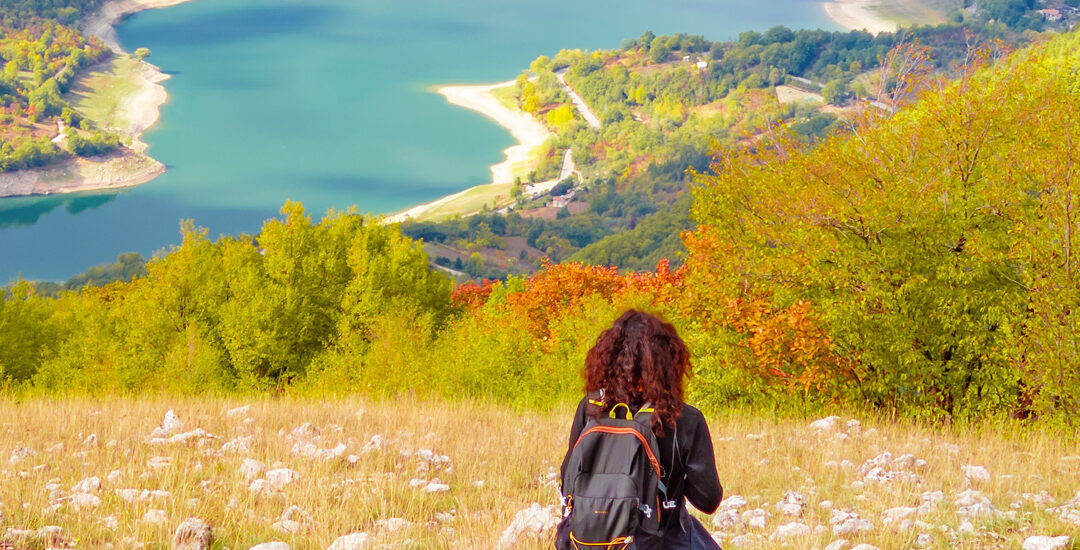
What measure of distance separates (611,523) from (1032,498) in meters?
4.14

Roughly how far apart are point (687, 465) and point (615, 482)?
0.35 metres

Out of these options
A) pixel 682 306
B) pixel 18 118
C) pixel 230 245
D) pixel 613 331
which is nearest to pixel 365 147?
pixel 18 118

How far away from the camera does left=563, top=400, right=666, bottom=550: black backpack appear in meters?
3.44

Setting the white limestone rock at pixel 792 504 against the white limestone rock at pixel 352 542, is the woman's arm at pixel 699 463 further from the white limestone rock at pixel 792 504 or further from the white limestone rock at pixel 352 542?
the white limestone rock at pixel 792 504

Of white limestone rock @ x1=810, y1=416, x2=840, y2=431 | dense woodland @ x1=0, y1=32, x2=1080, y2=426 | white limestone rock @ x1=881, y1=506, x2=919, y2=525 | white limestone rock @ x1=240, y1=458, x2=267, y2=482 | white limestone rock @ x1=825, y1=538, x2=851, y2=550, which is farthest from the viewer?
dense woodland @ x1=0, y1=32, x2=1080, y2=426

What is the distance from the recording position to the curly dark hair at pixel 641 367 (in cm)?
354

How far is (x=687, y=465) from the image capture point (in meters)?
3.64

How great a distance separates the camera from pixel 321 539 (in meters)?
5.15

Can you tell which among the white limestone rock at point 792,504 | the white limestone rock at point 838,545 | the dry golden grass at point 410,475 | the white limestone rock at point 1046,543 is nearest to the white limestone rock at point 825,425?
the dry golden grass at point 410,475

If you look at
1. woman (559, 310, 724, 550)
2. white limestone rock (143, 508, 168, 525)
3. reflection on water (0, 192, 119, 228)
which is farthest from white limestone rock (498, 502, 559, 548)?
reflection on water (0, 192, 119, 228)

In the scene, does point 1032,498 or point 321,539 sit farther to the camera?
point 1032,498

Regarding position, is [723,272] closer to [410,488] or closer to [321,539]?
[410,488]

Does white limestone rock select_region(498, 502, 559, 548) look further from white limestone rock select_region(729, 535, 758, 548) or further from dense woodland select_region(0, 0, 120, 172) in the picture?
dense woodland select_region(0, 0, 120, 172)

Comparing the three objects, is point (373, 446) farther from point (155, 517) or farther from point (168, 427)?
point (155, 517)
